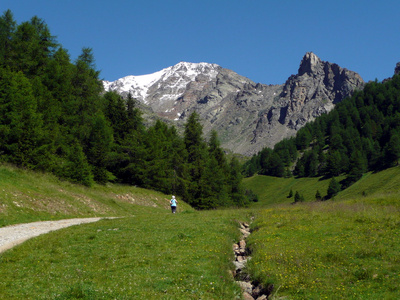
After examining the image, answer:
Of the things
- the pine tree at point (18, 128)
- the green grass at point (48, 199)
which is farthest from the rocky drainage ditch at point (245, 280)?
the pine tree at point (18, 128)

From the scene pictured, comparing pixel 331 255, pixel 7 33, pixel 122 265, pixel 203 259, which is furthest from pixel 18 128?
pixel 331 255

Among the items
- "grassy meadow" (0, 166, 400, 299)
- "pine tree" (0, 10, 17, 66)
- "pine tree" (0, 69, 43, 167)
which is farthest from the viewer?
"pine tree" (0, 10, 17, 66)

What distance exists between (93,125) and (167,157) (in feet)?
57.8

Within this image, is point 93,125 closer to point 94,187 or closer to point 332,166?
point 94,187

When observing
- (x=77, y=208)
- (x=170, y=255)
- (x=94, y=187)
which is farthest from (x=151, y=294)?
(x=94, y=187)

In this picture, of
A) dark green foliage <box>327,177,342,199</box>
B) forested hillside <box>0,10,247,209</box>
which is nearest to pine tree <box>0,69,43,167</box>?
forested hillside <box>0,10,247,209</box>

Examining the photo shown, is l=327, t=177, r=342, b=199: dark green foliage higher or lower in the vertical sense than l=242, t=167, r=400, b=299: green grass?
higher

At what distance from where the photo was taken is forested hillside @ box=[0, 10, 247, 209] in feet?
134

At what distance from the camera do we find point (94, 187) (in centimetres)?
4741

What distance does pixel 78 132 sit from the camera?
53.6 m

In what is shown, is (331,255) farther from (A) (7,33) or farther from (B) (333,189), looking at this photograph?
(B) (333,189)

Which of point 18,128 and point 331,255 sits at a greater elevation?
point 18,128

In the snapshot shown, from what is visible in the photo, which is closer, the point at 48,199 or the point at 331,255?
the point at 331,255

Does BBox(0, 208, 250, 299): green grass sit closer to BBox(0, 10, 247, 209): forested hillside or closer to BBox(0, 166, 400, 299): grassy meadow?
BBox(0, 166, 400, 299): grassy meadow
